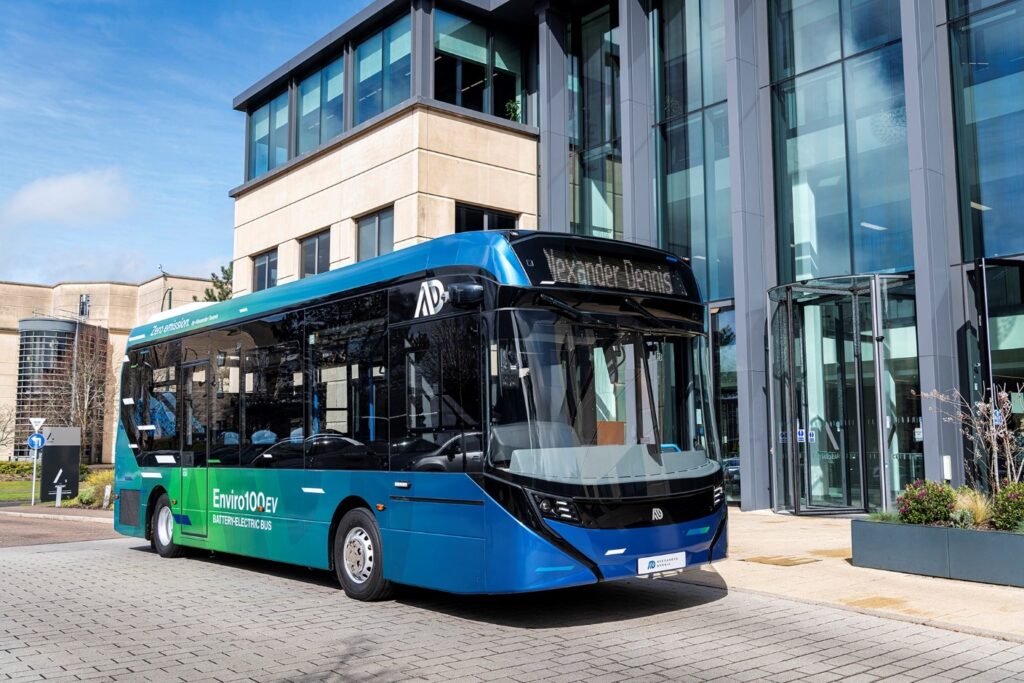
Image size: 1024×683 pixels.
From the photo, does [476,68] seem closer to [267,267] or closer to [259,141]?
A: [259,141]

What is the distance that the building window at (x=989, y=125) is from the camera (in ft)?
52.5

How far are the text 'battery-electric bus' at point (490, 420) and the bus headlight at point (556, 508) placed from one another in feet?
0.04

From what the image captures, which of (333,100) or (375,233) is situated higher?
(333,100)

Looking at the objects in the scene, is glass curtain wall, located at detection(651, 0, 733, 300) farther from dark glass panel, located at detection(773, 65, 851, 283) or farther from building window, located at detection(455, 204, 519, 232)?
building window, located at detection(455, 204, 519, 232)

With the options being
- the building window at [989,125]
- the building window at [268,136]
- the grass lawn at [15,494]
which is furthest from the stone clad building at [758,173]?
the grass lawn at [15,494]

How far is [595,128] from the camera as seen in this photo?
2394 cm

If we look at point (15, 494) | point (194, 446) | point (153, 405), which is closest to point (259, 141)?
point (153, 405)

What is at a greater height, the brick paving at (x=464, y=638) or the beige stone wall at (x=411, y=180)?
the beige stone wall at (x=411, y=180)

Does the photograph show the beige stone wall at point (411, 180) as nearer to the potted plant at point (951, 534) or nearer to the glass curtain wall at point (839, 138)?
the glass curtain wall at point (839, 138)

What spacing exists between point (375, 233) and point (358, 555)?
620 inches

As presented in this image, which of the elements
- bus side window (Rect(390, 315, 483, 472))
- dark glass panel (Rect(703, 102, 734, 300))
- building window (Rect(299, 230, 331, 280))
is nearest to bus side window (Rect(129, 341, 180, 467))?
bus side window (Rect(390, 315, 483, 472))

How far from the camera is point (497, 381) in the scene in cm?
789

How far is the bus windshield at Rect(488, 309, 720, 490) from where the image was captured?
786 centimetres

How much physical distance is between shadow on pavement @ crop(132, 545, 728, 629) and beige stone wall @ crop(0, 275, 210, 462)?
260 ft
